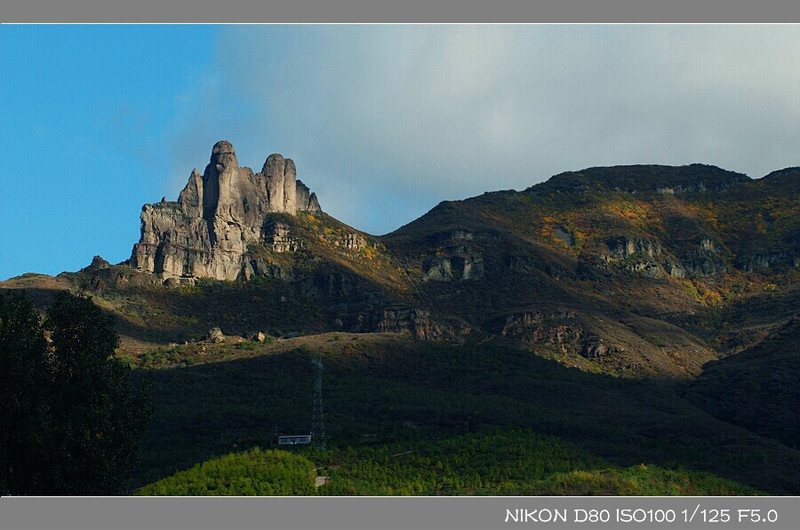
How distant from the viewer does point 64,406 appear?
2522 inches

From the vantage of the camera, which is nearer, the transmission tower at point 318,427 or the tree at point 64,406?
the tree at point 64,406

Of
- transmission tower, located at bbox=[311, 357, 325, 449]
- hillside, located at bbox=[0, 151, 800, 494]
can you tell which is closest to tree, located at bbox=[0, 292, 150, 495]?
hillside, located at bbox=[0, 151, 800, 494]

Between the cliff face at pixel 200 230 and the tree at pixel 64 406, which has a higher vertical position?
the cliff face at pixel 200 230

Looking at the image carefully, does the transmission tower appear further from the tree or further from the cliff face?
the cliff face

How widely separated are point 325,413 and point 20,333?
7197cm

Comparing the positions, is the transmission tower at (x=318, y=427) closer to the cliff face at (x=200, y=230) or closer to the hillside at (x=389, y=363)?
the hillside at (x=389, y=363)

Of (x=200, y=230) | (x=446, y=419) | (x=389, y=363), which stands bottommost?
(x=446, y=419)

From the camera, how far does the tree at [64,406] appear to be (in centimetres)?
6228

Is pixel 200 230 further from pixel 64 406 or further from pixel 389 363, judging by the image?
pixel 64 406

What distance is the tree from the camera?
62281 millimetres

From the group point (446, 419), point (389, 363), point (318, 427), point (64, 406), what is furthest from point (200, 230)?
point (64, 406)

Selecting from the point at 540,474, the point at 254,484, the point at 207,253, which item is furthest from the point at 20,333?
the point at 207,253

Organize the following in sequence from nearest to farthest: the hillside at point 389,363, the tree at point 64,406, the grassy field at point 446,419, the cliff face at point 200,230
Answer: the tree at point 64,406, the grassy field at point 446,419, the hillside at point 389,363, the cliff face at point 200,230

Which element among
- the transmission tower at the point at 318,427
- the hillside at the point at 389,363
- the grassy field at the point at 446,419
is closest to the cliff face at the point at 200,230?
A: the hillside at the point at 389,363
